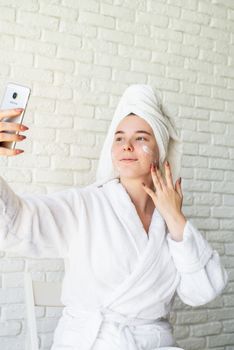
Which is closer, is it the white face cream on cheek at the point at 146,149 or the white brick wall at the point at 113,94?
the white face cream on cheek at the point at 146,149

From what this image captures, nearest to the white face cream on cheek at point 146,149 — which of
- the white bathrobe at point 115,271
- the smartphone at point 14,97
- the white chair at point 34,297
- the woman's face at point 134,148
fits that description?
the woman's face at point 134,148

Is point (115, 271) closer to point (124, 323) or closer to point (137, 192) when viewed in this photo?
point (124, 323)

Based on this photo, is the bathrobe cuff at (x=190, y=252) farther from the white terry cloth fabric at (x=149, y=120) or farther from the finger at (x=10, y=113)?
the finger at (x=10, y=113)

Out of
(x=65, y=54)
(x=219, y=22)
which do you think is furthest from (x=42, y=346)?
(x=219, y=22)

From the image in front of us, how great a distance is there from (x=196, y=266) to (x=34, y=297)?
0.53m

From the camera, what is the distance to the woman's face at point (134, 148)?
1.31 metres

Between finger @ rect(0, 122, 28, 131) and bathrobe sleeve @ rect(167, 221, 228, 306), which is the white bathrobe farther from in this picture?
finger @ rect(0, 122, 28, 131)

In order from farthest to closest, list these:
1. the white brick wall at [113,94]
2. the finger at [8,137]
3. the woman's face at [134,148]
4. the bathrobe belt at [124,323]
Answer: the white brick wall at [113,94] < the woman's face at [134,148] < the bathrobe belt at [124,323] < the finger at [8,137]

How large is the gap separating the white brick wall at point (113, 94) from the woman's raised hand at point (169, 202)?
2.24 feet

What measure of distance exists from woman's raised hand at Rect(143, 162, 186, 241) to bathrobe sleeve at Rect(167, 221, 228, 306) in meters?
0.02

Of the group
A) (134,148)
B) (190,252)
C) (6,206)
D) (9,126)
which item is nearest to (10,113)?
(9,126)

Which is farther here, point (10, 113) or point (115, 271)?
point (115, 271)

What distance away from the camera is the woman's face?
1310 mm

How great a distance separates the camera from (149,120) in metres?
1.33
